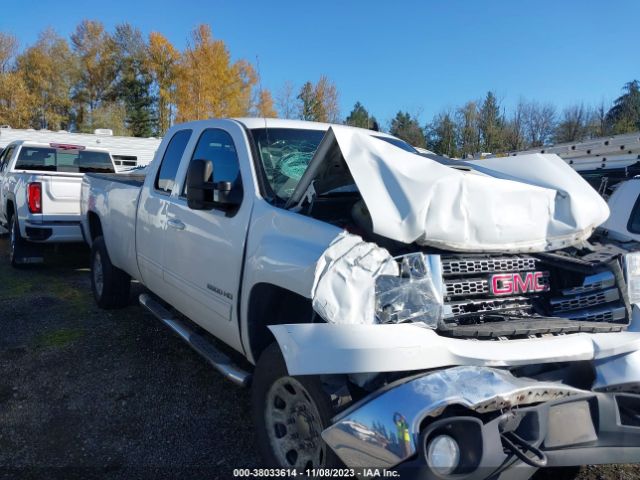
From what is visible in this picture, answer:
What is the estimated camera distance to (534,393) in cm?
200

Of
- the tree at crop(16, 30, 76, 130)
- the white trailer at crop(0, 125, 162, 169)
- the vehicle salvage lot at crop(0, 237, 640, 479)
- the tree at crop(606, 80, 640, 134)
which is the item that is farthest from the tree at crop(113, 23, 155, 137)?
the vehicle salvage lot at crop(0, 237, 640, 479)

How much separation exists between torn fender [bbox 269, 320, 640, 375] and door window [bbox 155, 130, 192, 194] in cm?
248

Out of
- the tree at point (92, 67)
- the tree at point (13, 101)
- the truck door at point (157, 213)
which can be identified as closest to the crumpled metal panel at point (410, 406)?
the truck door at point (157, 213)

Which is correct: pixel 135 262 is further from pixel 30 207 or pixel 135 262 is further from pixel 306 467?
pixel 30 207

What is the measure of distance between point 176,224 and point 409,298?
226cm

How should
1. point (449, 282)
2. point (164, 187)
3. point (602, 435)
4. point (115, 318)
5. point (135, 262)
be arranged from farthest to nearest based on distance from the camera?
1. point (115, 318)
2. point (135, 262)
3. point (164, 187)
4. point (449, 282)
5. point (602, 435)

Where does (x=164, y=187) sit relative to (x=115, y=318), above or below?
above

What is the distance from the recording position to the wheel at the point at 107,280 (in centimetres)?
565

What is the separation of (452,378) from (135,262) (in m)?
3.64

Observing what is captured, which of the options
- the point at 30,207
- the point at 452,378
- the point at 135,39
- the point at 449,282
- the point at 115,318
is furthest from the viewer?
the point at 135,39

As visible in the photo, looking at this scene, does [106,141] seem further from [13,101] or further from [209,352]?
[209,352]

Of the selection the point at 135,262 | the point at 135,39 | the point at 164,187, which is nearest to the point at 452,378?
the point at 164,187

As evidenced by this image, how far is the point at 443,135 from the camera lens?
36000 millimetres

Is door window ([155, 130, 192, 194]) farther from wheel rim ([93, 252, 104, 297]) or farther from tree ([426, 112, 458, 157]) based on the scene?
tree ([426, 112, 458, 157])
